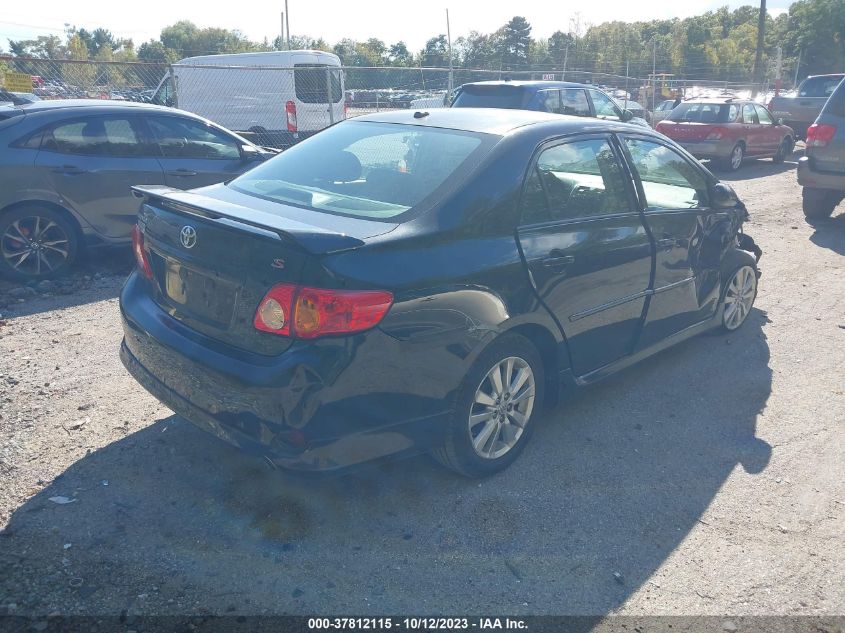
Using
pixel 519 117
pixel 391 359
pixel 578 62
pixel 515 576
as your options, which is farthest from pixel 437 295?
pixel 578 62

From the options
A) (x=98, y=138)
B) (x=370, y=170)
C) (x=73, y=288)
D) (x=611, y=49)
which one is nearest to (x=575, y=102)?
(x=98, y=138)

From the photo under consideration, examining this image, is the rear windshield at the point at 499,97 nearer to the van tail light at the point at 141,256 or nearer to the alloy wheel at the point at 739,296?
the alloy wheel at the point at 739,296

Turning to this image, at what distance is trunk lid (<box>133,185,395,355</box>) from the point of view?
304cm

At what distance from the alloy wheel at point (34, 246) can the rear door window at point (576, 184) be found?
16.6 ft

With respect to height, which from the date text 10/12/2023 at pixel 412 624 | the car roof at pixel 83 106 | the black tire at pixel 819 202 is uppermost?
the car roof at pixel 83 106

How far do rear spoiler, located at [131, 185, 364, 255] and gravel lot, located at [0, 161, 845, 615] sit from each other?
40.9 inches

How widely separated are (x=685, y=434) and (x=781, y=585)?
54.8 inches

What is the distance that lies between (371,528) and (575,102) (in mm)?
9555

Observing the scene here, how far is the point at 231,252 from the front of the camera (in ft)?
10.5

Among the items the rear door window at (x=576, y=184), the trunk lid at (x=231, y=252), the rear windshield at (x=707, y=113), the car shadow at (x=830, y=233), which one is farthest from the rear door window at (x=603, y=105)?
the trunk lid at (x=231, y=252)

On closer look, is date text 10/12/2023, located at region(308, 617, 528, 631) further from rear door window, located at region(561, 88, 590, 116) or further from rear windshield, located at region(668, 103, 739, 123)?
rear windshield, located at region(668, 103, 739, 123)

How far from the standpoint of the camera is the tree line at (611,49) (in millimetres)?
41094

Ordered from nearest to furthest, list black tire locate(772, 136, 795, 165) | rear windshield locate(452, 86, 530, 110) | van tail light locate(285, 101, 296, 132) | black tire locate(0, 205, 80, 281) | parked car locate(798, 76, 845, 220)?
black tire locate(0, 205, 80, 281) → parked car locate(798, 76, 845, 220) → rear windshield locate(452, 86, 530, 110) → van tail light locate(285, 101, 296, 132) → black tire locate(772, 136, 795, 165)

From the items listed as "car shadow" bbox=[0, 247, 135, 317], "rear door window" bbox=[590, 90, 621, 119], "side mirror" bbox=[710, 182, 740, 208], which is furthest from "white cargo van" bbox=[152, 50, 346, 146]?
"side mirror" bbox=[710, 182, 740, 208]
